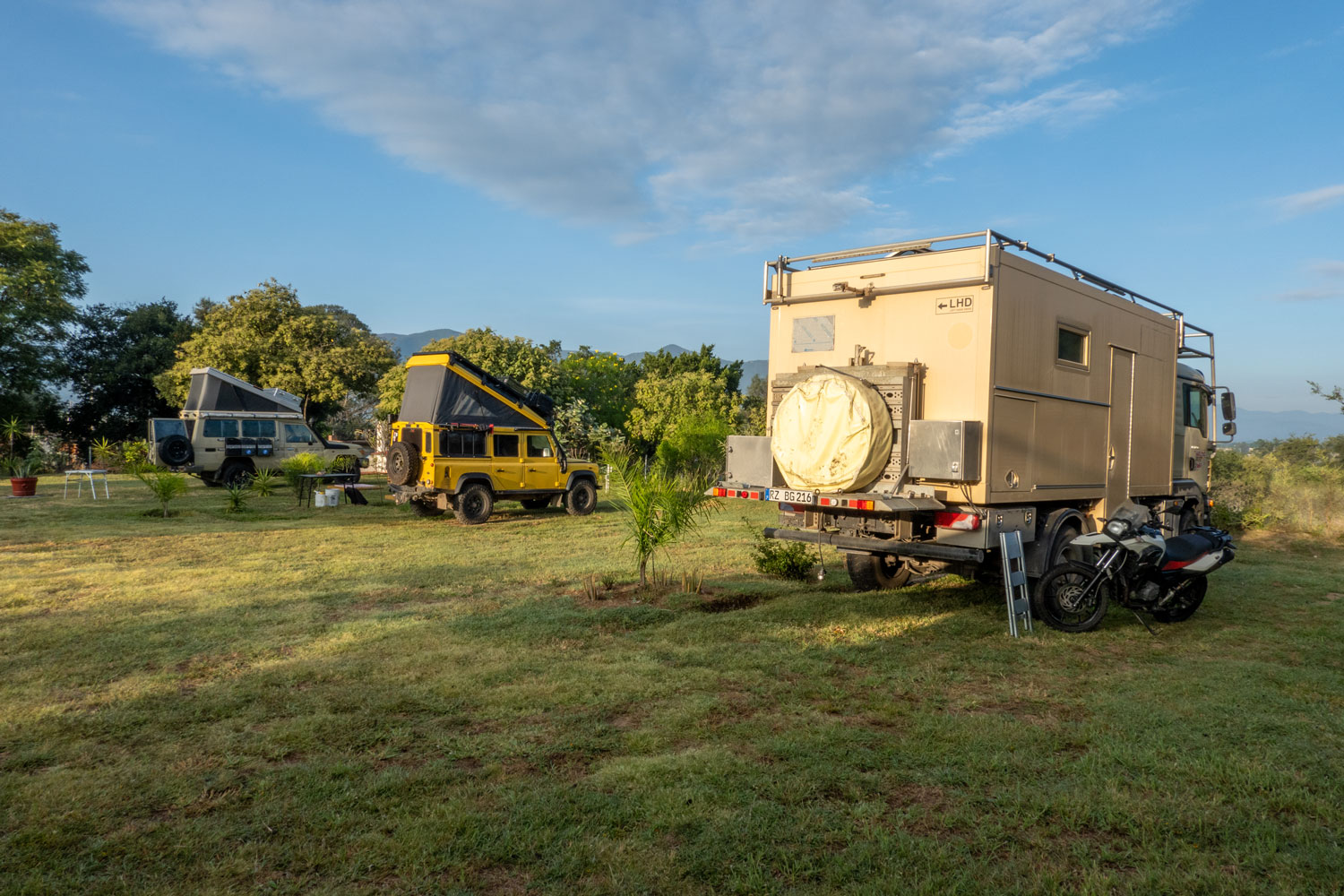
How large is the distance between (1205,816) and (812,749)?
1.77 meters

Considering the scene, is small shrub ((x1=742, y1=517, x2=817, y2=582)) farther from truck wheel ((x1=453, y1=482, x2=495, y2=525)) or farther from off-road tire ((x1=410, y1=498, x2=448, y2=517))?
off-road tire ((x1=410, y1=498, x2=448, y2=517))

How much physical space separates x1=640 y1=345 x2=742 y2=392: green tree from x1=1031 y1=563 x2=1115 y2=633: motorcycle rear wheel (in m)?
38.1

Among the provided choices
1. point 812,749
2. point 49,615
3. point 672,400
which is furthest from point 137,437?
point 812,749

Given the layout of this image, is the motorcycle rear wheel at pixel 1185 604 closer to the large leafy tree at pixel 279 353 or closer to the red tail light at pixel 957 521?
the red tail light at pixel 957 521

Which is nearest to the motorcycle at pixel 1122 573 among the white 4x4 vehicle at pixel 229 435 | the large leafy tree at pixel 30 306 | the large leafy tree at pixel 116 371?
the white 4x4 vehicle at pixel 229 435

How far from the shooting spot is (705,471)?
399 inches

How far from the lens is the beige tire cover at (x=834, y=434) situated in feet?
22.7

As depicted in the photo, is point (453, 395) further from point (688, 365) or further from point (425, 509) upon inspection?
point (688, 365)

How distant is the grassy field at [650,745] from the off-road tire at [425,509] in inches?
271

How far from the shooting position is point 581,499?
1716 centimetres

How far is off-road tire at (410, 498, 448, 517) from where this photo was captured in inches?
606

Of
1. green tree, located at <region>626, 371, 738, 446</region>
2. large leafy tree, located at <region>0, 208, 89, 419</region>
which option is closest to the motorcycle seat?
green tree, located at <region>626, 371, 738, 446</region>

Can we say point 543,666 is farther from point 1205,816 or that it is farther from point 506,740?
point 1205,816

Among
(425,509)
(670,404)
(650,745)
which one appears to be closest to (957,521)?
(650,745)
